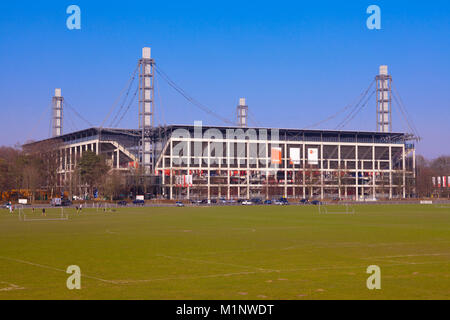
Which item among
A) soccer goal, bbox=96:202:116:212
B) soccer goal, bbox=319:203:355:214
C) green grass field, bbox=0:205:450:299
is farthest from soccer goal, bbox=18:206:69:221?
soccer goal, bbox=319:203:355:214

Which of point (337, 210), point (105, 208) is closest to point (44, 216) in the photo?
point (105, 208)

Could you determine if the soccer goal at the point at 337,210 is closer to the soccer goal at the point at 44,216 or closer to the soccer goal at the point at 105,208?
the soccer goal at the point at 105,208

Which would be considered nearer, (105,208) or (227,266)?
(227,266)

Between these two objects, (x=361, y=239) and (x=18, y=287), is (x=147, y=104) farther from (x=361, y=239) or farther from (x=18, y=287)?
(x=18, y=287)

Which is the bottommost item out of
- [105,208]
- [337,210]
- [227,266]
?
[337,210]

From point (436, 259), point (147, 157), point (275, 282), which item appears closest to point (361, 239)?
point (436, 259)

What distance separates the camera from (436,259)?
28203mm

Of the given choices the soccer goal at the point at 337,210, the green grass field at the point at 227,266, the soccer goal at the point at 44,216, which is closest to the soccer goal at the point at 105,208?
the soccer goal at the point at 44,216

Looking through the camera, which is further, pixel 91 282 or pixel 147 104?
pixel 147 104

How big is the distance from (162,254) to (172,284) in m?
10.1

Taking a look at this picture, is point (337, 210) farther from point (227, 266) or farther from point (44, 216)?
point (227, 266)

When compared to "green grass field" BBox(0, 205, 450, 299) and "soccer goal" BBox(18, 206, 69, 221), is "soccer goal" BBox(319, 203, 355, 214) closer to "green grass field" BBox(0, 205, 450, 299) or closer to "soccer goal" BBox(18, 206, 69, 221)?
"soccer goal" BBox(18, 206, 69, 221)

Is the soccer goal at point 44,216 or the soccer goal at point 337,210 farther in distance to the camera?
the soccer goal at point 337,210

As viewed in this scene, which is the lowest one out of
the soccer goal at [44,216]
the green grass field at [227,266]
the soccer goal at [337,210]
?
the soccer goal at [337,210]
